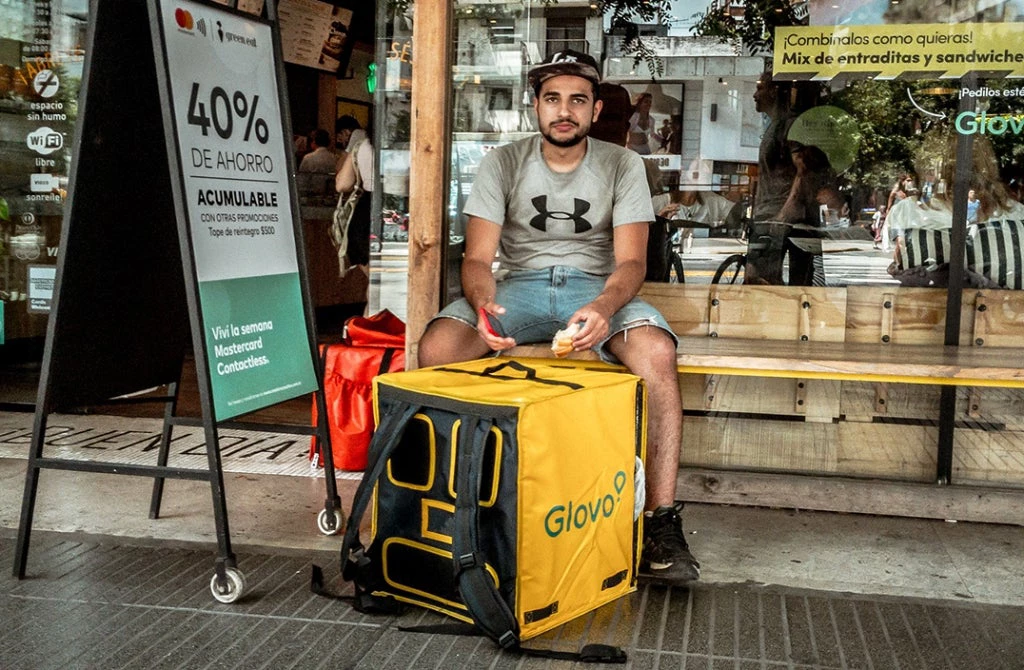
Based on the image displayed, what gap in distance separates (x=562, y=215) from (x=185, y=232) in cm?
131

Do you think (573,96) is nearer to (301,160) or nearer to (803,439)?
(803,439)

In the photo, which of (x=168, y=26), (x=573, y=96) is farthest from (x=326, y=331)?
(x=168, y=26)

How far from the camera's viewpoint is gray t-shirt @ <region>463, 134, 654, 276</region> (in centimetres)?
375

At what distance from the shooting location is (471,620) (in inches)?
112

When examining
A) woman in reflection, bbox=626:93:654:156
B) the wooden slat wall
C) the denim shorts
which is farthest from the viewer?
woman in reflection, bbox=626:93:654:156

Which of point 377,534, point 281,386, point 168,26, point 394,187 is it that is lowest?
point 377,534

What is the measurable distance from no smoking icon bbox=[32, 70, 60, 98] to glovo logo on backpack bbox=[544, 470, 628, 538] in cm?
410

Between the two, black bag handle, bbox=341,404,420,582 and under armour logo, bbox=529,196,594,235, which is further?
under armour logo, bbox=529,196,594,235

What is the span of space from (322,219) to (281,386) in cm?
595

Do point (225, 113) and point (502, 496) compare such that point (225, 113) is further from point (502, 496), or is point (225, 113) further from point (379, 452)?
point (502, 496)

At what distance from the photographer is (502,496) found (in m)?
2.73

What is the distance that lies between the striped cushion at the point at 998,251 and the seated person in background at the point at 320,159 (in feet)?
20.6

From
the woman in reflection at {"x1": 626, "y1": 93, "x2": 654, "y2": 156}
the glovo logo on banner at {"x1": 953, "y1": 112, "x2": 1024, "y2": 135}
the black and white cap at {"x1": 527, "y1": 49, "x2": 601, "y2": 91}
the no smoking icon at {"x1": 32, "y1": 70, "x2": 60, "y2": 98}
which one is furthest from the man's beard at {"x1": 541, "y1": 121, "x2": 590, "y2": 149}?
the no smoking icon at {"x1": 32, "y1": 70, "x2": 60, "y2": 98}

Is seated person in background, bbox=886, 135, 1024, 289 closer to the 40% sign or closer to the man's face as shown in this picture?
the man's face
